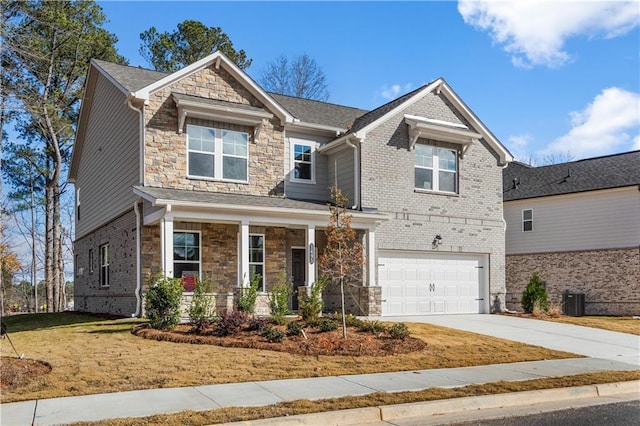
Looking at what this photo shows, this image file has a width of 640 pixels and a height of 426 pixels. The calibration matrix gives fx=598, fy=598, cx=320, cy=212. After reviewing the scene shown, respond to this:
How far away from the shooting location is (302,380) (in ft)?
31.2

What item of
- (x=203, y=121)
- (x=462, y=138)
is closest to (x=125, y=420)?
(x=203, y=121)

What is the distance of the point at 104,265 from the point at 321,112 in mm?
9640

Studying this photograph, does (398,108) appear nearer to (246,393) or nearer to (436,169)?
(436,169)

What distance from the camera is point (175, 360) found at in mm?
10461

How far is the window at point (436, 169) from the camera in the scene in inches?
824

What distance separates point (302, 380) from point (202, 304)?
5.23 meters

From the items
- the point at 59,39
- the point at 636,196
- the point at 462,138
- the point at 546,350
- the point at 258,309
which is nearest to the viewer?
the point at 546,350

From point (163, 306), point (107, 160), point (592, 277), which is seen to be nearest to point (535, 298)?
point (592, 277)

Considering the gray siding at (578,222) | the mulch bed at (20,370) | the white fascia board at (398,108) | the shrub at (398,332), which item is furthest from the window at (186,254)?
the gray siding at (578,222)

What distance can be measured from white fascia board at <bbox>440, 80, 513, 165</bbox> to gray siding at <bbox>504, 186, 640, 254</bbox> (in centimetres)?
597

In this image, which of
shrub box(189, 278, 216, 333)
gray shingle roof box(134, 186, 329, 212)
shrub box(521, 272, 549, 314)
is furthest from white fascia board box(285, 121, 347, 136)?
shrub box(521, 272, 549, 314)

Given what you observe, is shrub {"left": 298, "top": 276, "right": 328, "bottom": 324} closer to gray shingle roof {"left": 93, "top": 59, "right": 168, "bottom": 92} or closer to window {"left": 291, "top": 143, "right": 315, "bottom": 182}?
window {"left": 291, "top": 143, "right": 315, "bottom": 182}

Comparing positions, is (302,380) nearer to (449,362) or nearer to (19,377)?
(449,362)

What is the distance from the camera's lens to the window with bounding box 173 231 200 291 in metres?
17.5
